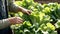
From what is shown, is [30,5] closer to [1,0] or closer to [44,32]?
[1,0]

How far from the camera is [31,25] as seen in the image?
130 centimetres

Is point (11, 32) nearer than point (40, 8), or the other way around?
point (11, 32)

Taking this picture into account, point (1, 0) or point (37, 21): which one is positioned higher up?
point (1, 0)

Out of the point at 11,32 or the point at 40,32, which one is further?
the point at 11,32

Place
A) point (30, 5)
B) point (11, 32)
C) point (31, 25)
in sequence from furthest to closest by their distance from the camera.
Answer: point (30, 5) → point (11, 32) → point (31, 25)

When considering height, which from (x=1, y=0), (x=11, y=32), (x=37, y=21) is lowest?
(x=11, y=32)

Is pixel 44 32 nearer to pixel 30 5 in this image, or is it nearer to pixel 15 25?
pixel 15 25

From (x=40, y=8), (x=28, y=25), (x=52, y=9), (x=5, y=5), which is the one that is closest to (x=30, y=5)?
(x=40, y=8)

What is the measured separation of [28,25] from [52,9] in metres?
0.46

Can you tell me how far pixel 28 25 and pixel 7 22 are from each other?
0.48ft

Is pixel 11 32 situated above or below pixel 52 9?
below

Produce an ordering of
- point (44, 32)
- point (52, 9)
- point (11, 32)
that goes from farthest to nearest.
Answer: point (52, 9), point (11, 32), point (44, 32)

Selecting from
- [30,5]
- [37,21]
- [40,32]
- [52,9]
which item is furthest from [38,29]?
[30,5]

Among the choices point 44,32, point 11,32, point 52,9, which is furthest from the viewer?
point 52,9
